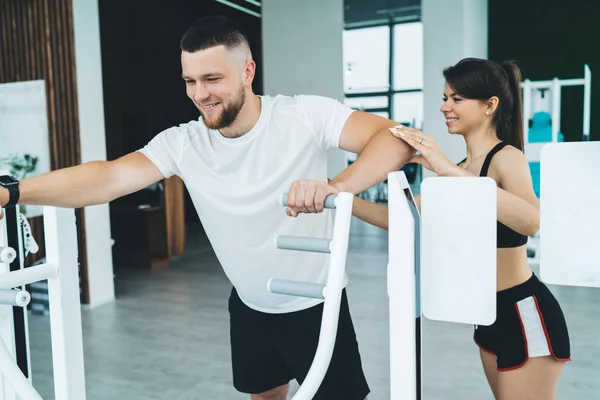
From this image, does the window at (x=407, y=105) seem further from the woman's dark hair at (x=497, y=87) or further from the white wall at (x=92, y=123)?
the woman's dark hair at (x=497, y=87)

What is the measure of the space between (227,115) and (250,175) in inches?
6.9

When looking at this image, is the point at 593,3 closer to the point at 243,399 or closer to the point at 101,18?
the point at 101,18

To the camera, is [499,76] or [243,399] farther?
[243,399]

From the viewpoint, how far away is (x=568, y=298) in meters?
4.28

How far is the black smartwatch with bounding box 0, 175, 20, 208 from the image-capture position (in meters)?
1.33

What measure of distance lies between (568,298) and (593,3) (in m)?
5.98

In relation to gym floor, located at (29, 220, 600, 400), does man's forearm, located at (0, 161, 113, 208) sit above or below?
above

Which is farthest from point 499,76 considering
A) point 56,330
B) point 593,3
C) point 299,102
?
point 593,3

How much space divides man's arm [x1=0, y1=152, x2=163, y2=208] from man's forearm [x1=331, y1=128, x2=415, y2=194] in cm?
64

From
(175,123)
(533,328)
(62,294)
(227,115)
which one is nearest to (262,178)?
(227,115)

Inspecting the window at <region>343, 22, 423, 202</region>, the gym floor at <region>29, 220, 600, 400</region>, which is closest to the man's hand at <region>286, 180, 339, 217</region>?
the gym floor at <region>29, 220, 600, 400</region>

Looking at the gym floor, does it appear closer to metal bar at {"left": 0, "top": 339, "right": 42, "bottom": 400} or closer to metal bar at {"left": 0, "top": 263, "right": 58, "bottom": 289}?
metal bar at {"left": 0, "top": 263, "right": 58, "bottom": 289}

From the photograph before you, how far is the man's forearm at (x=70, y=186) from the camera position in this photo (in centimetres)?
142

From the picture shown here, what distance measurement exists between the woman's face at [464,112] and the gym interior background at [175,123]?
65.0 inches
